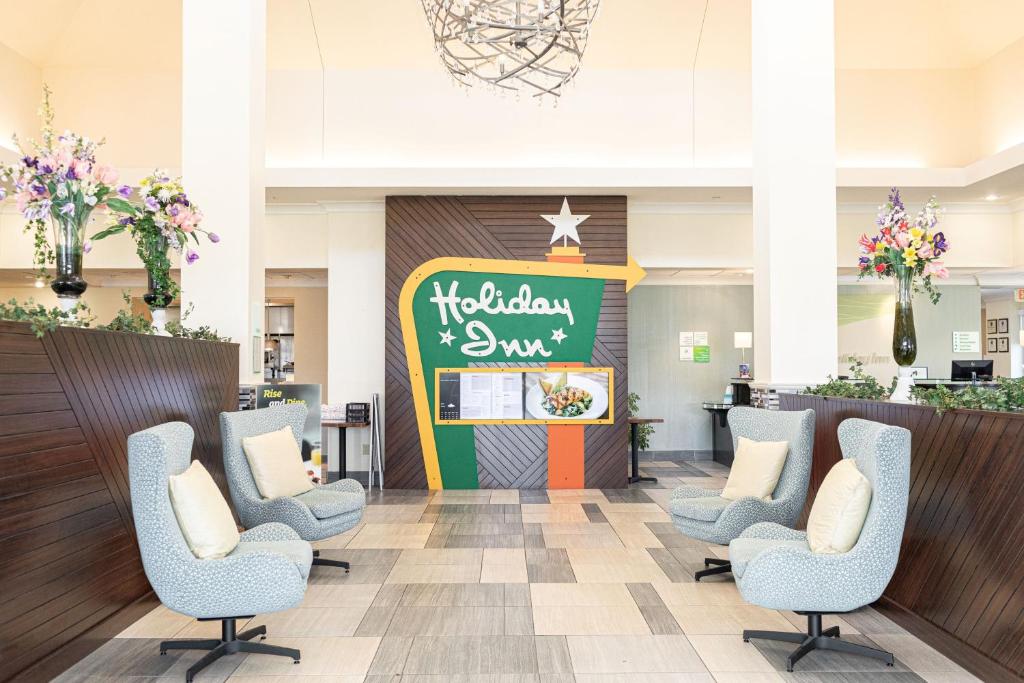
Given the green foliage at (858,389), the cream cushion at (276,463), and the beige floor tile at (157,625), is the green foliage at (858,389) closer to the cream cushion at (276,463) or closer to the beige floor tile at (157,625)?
the cream cushion at (276,463)

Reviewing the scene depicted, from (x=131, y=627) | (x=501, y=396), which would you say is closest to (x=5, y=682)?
(x=131, y=627)

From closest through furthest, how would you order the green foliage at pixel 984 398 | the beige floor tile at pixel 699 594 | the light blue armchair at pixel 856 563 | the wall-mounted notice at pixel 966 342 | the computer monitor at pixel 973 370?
1. the light blue armchair at pixel 856 563
2. the green foliage at pixel 984 398
3. the beige floor tile at pixel 699 594
4. the computer monitor at pixel 973 370
5. the wall-mounted notice at pixel 966 342

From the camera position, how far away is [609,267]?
9.17 meters

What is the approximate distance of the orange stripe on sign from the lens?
9.06m

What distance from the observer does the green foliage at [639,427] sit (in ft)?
34.8

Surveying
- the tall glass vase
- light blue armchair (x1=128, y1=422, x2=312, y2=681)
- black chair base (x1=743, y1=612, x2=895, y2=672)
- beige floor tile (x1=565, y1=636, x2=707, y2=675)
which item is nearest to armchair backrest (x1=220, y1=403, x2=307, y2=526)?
the tall glass vase

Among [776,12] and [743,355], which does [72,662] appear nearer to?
[776,12]

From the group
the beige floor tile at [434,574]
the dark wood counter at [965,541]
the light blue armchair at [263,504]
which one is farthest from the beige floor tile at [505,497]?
the dark wood counter at [965,541]

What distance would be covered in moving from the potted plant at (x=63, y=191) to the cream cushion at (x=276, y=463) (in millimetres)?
1423

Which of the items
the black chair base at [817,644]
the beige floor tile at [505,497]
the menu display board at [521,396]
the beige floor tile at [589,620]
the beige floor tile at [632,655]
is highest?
the menu display board at [521,396]

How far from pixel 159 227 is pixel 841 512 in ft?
14.3

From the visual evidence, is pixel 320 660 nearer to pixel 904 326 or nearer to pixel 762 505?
pixel 762 505

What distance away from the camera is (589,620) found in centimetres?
430

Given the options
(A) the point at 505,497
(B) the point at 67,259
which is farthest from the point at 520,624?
(A) the point at 505,497
